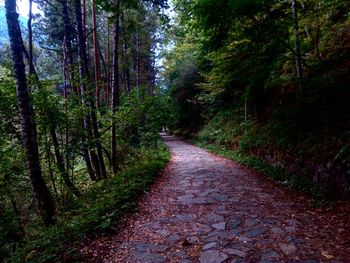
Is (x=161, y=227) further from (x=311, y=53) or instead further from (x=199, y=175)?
(x=311, y=53)

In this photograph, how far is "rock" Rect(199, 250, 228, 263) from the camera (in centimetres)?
349

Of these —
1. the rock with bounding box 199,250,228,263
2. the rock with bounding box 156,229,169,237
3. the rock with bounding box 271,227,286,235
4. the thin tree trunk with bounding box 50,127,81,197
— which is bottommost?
the rock with bounding box 156,229,169,237

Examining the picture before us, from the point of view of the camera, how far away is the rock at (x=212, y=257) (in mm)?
3492

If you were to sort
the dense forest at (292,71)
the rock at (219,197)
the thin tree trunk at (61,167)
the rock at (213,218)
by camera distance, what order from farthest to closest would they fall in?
the thin tree trunk at (61,167)
the dense forest at (292,71)
the rock at (219,197)
the rock at (213,218)

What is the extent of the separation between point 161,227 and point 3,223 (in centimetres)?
354

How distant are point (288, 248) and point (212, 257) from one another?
969 millimetres

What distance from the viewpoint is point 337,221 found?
4.58m

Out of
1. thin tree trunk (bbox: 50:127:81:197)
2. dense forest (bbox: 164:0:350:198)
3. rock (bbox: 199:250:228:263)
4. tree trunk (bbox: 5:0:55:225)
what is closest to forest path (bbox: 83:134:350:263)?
rock (bbox: 199:250:228:263)

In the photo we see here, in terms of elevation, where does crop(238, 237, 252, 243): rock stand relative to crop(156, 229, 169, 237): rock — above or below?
above

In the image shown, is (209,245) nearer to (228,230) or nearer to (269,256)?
(228,230)

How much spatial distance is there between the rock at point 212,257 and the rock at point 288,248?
730 mm

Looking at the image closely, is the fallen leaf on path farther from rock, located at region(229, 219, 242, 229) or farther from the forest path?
rock, located at region(229, 219, 242, 229)

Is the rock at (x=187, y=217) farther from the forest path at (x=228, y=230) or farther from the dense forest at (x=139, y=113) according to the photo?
the dense forest at (x=139, y=113)

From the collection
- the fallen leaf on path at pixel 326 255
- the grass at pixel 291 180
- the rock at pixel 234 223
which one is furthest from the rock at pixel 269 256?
the grass at pixel 291 180
